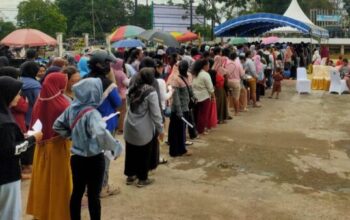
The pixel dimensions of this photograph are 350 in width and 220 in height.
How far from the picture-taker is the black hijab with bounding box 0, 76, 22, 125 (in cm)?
312

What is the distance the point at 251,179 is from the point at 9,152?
3.65 m

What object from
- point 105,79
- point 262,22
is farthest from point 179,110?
point 262,22

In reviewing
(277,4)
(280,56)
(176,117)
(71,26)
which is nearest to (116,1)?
(71,26)

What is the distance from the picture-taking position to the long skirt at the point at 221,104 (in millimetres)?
9367

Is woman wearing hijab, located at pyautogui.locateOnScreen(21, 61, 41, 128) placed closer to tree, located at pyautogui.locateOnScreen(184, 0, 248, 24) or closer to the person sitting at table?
the person sitting at table

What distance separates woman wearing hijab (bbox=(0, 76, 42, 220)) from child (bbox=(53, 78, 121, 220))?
64 centimetres

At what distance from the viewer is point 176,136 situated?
22.7 ft

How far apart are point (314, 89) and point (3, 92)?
14158 millimetres

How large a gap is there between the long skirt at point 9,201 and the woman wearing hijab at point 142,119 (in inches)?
84.4

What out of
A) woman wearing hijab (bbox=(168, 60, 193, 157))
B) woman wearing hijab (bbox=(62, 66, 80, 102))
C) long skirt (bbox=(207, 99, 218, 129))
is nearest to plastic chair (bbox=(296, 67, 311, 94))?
long skirt (bbox=(207, 99, 218, 129))

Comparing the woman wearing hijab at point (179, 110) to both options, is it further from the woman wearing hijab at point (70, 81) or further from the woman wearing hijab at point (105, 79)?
the woman wearing hijab at point (70, 81)

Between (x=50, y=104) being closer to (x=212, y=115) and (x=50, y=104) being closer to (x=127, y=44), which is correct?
Answer: (x=212, y=115)

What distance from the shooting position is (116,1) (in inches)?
2864

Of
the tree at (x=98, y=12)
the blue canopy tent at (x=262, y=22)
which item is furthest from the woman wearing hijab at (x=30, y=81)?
the tree at (x=98, y=12)
